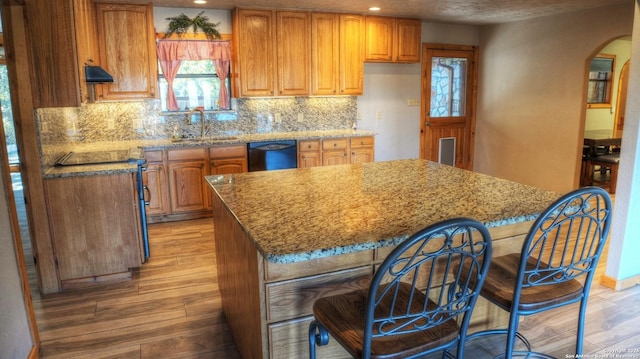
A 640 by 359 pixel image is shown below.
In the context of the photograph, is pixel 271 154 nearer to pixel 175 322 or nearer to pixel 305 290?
pixel 175 322

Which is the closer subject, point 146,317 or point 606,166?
point 146,317

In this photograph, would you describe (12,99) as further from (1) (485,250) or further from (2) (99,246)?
(1) (485,250)

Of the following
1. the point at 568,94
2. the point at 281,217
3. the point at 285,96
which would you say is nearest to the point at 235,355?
the point at 281,217

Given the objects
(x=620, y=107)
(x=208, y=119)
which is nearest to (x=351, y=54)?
(x=208, y=119)

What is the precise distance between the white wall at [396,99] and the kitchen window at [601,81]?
6.98ft

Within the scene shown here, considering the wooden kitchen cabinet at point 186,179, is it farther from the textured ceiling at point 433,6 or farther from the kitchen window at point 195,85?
the textured ceiling at point 433,6

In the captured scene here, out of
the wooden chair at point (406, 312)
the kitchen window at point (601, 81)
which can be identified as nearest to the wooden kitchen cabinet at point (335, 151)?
the wooden chair at point (406, 312)

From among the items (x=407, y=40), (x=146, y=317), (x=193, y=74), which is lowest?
(x=146, y=317)

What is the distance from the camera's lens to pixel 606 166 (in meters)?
6.12

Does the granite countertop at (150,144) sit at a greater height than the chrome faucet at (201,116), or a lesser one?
lesser

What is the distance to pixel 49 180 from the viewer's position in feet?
10.2

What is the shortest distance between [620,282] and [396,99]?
380 cm

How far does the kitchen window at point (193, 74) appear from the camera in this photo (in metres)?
5.09

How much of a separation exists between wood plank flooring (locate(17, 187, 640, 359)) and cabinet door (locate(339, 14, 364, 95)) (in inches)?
120
